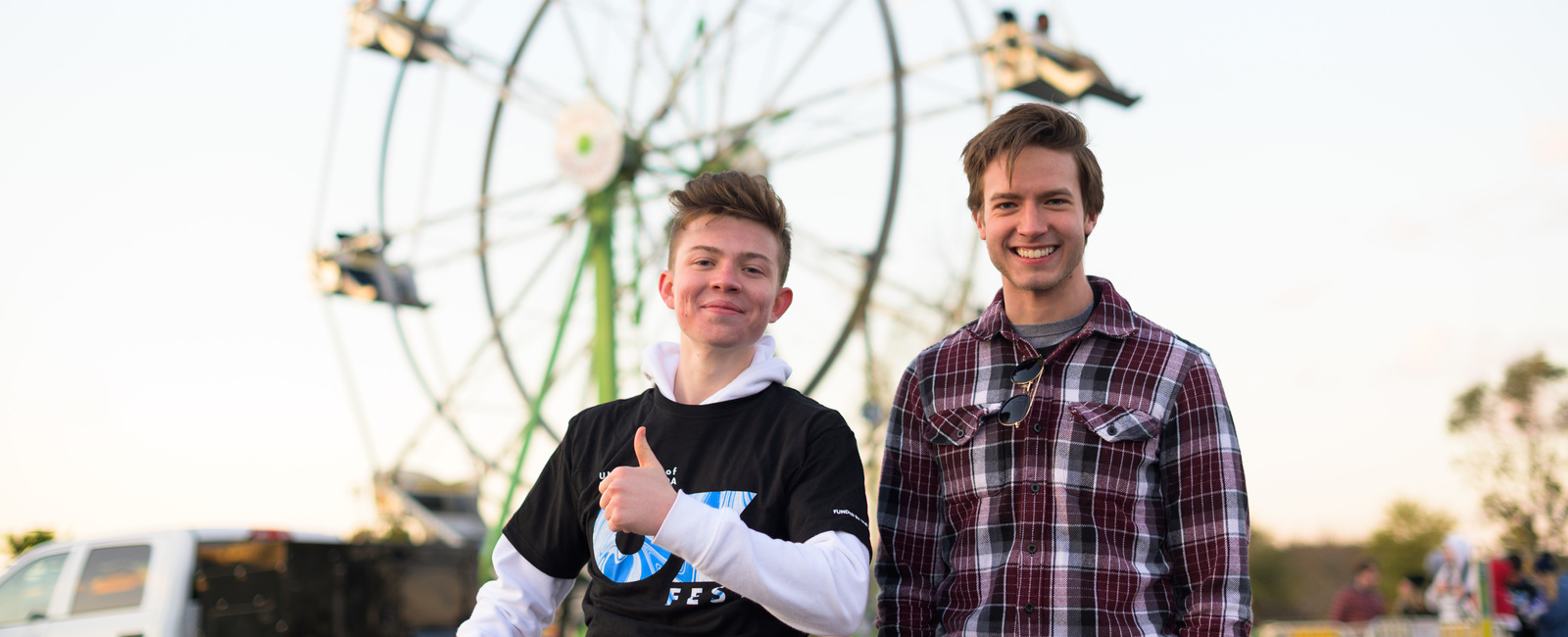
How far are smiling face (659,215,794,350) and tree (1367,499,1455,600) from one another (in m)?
33.0

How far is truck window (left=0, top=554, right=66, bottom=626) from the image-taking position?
6.37 m

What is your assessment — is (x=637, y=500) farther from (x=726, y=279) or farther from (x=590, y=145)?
(x=590, y=145)

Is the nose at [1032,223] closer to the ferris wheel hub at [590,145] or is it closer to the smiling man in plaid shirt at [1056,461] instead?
the smiling man in plaid shirt at [1056,461]

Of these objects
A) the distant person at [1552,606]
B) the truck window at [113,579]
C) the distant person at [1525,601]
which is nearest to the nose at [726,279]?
the truck window at [113,579]

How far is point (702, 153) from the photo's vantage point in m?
11.5

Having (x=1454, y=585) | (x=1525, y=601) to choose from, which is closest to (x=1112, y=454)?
(x=1525, y=601)

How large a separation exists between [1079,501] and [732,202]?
0.80 meters

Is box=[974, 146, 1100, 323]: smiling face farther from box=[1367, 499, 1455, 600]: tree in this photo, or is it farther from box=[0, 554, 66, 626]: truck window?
box=[1367, 499, 1455, 600]: tree

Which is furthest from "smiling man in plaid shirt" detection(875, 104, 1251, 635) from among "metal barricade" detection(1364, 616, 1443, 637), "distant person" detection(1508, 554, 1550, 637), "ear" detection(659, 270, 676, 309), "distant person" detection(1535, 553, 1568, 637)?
"distant person" detection(1508, 554, 1550, 637)

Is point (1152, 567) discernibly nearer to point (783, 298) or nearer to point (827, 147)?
point (783, 298)

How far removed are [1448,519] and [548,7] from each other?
104ft

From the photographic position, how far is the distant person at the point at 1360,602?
364 inches

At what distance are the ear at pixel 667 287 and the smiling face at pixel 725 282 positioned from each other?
0.05 metres

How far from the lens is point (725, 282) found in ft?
6.57
